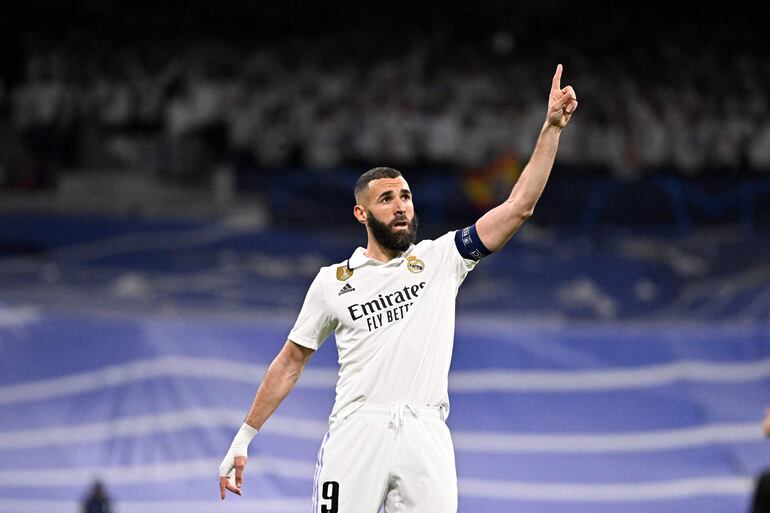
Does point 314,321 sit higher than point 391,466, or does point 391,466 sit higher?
point 314,321

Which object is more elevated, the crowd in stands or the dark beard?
the crowd in stands

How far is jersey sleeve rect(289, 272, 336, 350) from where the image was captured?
4.99 metres

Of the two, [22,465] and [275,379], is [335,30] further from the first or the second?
[275,379]

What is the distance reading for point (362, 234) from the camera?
12.4 metres

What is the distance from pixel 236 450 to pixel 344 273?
86 centimetres

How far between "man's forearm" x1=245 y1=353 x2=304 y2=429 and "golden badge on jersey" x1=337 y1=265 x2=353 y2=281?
424 mm

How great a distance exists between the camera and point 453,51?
1628cm

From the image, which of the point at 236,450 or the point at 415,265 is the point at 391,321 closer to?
the point at 415,265

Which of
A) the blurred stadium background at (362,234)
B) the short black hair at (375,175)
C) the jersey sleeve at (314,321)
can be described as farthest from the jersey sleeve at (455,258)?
the blurred stadium background at (362,234)

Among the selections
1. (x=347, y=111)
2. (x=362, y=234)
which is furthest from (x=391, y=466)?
(x=347, y=111)

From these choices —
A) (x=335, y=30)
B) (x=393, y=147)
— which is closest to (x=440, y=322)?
(x=393, y=147)

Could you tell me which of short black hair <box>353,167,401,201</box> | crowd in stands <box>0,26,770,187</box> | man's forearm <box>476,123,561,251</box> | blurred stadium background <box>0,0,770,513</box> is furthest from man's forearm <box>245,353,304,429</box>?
crowd in stands <box>0,26,770,187</box>

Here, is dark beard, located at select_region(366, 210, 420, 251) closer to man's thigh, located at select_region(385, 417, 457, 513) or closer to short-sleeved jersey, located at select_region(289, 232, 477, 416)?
short-sleeved jersey, located at select_region(289, 232, 477, 416)

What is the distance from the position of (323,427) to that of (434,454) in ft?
15.6
